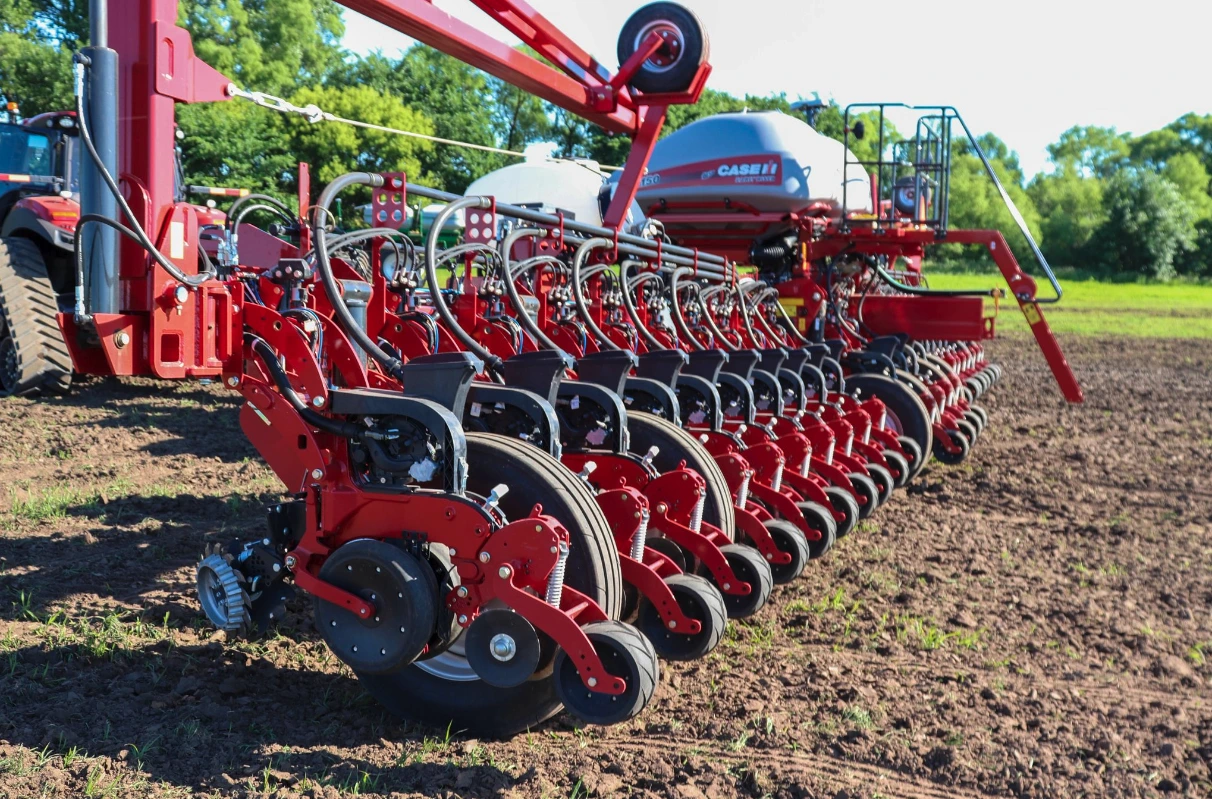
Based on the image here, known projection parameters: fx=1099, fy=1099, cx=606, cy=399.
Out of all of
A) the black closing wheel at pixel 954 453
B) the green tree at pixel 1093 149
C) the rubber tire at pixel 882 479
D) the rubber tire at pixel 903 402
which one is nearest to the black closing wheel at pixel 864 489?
the rubber tire at pixel 882 479

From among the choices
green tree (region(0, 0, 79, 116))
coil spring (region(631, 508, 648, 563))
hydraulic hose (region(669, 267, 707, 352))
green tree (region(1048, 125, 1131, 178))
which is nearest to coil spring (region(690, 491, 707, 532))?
coil spring (region(631, 508, 648, 563))

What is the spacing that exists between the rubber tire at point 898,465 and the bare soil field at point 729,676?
0.49ft

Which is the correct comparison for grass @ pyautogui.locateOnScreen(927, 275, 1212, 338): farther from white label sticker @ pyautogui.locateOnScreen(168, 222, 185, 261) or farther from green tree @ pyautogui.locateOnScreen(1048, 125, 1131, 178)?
green tree @ pyautogui.locateOnScreen(1048, 125, 1131, 178)

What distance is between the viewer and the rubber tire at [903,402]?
681 cm

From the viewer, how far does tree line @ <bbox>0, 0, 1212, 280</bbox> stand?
78.2 ft

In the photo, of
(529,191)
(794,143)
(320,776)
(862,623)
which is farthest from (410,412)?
(529,191)

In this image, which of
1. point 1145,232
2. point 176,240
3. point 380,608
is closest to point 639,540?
point 380,608

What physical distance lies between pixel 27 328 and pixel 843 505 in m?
5.61

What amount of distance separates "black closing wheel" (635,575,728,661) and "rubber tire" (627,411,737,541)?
2.12 ft

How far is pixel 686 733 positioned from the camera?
10.5ft

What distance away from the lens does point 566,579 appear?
120 inches

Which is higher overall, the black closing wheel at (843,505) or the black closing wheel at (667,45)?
the black closing wheel at (667,45)

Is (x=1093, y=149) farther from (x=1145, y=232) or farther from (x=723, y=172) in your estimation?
(x=723, y=172)

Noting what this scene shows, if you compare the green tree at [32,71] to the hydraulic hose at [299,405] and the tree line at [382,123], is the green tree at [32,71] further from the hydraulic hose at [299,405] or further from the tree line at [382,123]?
the hydraulic hose at [299,405]
